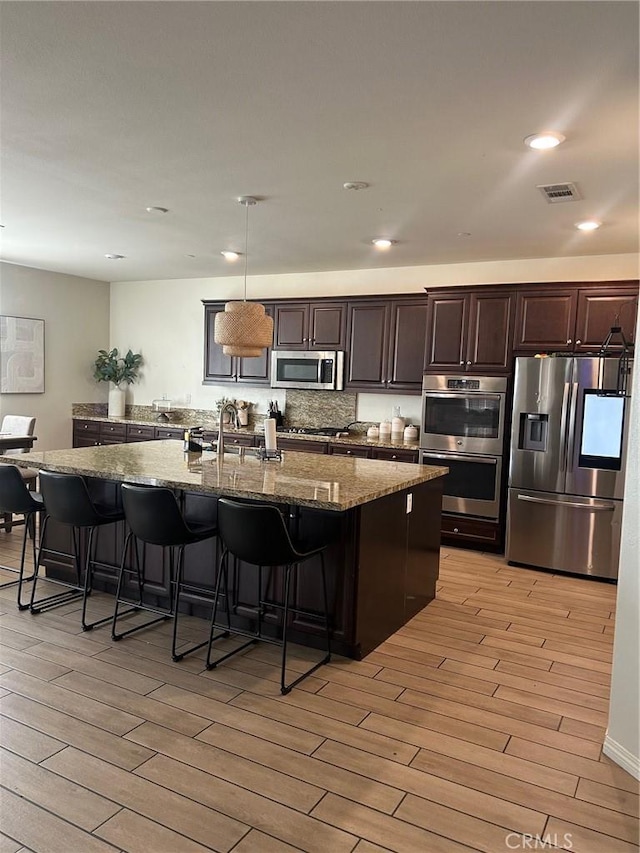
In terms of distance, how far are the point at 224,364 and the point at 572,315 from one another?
3.84 m

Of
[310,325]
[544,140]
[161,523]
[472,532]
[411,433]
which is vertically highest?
[544,140]

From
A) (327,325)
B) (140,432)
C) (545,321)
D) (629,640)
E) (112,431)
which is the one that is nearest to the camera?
Answer: (629,640)

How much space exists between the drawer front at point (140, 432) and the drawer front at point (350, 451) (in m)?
2.51

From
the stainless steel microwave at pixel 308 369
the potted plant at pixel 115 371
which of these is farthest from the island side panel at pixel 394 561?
the potted plant at pixel 115 371

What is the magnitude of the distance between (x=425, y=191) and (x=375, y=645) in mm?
2727

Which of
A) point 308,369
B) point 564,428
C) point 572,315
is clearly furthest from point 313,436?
point 572,315

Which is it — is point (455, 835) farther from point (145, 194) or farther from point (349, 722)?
point (145, 194)

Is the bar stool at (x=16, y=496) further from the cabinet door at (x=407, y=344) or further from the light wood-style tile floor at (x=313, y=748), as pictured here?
the cabinet door at (x=407, y=344)

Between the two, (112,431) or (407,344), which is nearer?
(407,344)

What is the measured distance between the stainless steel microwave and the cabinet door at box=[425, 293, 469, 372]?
106cm

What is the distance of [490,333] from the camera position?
5.45 metres

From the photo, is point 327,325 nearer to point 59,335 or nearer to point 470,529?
point 470,529

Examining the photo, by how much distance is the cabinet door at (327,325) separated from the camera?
252 inches

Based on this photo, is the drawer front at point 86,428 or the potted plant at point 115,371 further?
the potted plant at point 115,371
